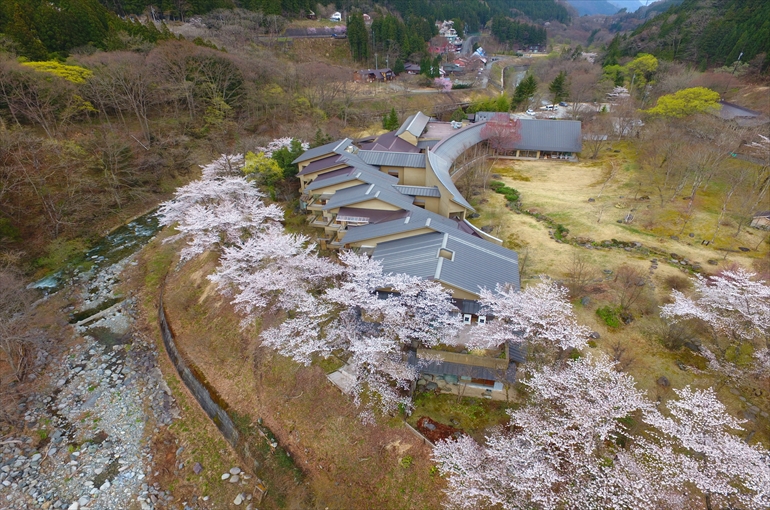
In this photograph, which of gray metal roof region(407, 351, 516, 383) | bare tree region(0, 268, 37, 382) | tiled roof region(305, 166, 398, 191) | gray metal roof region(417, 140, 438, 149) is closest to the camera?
gray metal roof region(407, 351, 516, 383)

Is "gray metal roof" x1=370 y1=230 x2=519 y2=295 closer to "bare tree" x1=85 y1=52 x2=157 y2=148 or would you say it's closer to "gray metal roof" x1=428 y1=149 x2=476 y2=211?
"gray metal roof" x1=428 y1=149 x2=476 y2=211

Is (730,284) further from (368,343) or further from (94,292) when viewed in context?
(94,292)

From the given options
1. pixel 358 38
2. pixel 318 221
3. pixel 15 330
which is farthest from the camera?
pixel 358 38

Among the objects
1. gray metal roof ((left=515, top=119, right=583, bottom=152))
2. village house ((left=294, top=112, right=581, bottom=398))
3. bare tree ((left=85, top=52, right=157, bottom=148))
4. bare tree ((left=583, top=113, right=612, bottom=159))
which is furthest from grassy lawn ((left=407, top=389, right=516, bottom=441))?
bare tree ((left=85, top=52, right=157, bottom=148))

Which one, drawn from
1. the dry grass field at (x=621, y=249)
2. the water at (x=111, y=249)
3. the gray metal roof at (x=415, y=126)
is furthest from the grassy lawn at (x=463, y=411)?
the gray metal roof at (x=415, y=126)

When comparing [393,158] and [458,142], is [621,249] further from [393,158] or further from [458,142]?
[458,142]

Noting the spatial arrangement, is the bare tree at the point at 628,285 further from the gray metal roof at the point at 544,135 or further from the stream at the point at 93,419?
the stream at the point at 93,419

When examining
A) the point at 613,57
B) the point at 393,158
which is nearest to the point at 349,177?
the point at 393,158
